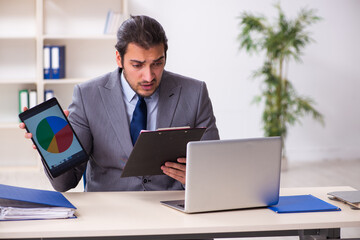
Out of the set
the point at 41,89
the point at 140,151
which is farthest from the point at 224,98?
the point at 140,151

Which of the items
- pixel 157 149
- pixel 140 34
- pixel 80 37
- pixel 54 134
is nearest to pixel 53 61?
pixel 80 37

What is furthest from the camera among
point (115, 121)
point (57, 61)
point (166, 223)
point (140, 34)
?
point (57, 61)

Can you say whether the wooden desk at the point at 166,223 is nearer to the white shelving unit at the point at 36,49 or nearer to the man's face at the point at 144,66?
the man's face at the point at 144,66

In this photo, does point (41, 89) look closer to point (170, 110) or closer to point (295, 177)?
point (295, 177)

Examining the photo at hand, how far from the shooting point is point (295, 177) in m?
5.29

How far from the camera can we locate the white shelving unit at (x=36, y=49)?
5.53 metres

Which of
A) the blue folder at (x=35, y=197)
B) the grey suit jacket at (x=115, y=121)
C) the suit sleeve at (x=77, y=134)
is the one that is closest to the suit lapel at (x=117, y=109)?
the grey suit jacket at (x=115, y=121)

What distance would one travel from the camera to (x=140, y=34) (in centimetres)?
230

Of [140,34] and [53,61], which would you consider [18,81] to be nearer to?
[53,61]

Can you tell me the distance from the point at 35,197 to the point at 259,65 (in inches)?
168

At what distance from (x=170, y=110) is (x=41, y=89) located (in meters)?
3.22

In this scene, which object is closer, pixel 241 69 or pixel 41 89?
pixel 41 89

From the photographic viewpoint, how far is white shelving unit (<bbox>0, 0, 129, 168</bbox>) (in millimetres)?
5531

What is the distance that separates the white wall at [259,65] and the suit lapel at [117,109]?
3.31 metres
